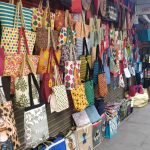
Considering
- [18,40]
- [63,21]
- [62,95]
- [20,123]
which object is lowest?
[20,123]

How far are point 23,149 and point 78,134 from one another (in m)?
0.94

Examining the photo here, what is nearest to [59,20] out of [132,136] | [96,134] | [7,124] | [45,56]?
[45,56]

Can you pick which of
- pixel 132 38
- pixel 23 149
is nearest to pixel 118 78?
pixel 132 38

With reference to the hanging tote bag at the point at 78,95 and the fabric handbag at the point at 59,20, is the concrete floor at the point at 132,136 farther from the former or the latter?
the fabric handbag at the point at 59,20

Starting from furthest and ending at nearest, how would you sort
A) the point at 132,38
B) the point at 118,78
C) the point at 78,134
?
the point at 132,38, the point at 118,78, the point at 78,134

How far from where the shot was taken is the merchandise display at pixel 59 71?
289cm

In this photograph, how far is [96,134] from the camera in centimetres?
481

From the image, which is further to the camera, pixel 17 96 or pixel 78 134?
pixel 78 134

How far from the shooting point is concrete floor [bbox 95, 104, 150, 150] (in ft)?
15.9

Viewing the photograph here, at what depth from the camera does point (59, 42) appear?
3.75 m

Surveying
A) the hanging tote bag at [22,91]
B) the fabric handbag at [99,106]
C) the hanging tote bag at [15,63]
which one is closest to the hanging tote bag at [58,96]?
the hanging tote bag at [15,63]

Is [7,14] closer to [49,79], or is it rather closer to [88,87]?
[49,79]

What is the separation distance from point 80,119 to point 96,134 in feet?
1.68

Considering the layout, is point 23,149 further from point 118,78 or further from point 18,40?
point 118,78
